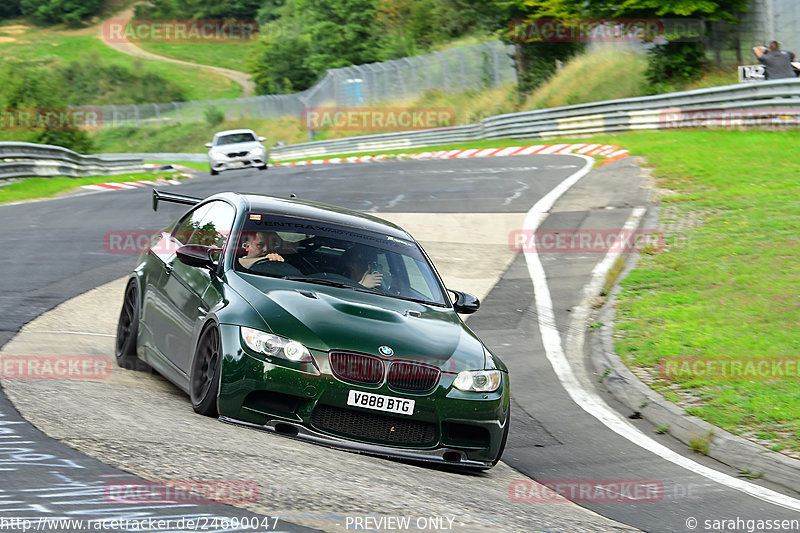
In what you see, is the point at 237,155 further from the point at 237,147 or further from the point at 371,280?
the point at 371,280

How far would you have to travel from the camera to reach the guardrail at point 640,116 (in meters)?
25.2

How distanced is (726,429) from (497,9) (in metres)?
44.9

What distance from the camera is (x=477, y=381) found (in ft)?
22.2

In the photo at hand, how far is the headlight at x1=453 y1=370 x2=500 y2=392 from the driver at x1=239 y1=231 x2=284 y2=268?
5.58 feet

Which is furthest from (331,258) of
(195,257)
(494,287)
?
(494,287)

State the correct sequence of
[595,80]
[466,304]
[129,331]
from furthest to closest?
[595,80] → [129,331] → [466,304]

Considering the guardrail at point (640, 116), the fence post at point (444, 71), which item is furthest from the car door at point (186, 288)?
the fence post at point (444, 71)

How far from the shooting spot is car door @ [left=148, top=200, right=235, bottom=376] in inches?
288

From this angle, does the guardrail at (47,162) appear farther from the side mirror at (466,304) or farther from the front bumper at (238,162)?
the side mirror at (466,304)

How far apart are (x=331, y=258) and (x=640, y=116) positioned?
1025 inches

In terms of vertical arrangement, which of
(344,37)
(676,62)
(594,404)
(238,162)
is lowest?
(594,404)

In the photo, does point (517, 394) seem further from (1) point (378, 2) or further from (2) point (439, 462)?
(1) point (378, 2)

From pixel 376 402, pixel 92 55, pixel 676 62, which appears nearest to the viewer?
pixel 376 402

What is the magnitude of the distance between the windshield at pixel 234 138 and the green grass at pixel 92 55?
7411 centimetres
